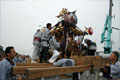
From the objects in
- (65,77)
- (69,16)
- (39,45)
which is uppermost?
(69,16)

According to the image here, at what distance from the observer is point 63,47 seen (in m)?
6.61


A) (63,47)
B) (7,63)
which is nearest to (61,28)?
(63,47)

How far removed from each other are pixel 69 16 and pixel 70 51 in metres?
1.87

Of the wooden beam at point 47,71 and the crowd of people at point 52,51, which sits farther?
the crowd of people at point 52,51

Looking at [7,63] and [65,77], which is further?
[65,77]

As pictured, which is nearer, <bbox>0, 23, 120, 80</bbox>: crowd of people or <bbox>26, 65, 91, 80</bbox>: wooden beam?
<bbox>26, 65, 91, 80</bbox>: wooden beam

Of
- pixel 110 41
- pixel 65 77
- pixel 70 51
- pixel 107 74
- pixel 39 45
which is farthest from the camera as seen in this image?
pixel 110 41

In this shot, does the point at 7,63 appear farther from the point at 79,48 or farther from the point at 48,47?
the point at 79,48

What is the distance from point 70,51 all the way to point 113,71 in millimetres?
2528

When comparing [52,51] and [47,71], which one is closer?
[47,71]

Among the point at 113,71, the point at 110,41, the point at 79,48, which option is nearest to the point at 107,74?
the point at 113,71

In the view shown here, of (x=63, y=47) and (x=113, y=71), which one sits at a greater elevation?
(x=63, y=47)

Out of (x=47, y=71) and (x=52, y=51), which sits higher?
(x=52, y=51)

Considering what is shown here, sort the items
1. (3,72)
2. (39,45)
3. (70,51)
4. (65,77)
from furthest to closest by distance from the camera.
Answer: (39,45)
(70,51)
(65,77)
(3,72)
